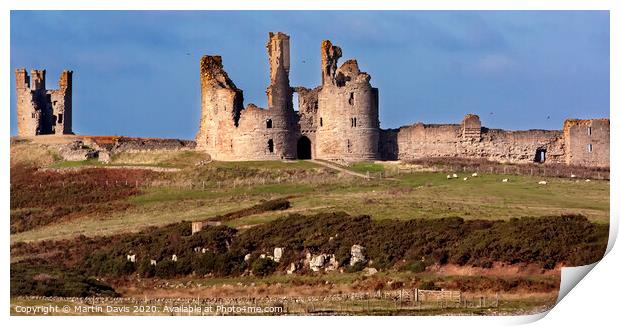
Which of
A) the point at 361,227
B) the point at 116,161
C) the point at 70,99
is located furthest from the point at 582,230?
the point at 70,99

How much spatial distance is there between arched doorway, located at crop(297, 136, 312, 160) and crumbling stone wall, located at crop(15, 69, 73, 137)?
22.5m

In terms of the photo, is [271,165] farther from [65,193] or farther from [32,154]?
[32,154]

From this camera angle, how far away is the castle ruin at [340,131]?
7675cm

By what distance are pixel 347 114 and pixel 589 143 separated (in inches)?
518

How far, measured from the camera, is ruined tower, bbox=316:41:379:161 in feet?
251

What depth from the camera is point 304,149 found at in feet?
260

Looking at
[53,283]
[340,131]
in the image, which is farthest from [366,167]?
[53,283]

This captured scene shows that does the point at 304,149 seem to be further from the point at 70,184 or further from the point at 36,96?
the point at 36,96

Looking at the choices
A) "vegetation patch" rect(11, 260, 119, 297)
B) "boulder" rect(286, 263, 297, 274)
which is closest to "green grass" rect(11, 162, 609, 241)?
"boulder" rect(286, 263, 297, 274)

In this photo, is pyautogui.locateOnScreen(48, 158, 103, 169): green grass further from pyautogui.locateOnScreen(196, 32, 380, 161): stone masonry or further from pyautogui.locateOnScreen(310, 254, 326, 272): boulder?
pyautogui.locateOnScreen(310, 254, 326, 272): boulder

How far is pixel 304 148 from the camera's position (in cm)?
7900

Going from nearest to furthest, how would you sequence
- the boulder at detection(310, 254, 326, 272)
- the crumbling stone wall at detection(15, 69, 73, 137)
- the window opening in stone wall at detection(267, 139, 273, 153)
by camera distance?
the boulder at detection(310, 254, 326, 272) < the window opening in stone wall at detection(267, 139, 273, 153) < the crumbling stone wall at detection(15, 69, 73, 137)

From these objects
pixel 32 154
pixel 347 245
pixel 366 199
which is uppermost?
pixel 32 154

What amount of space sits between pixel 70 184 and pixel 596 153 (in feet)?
92.7
